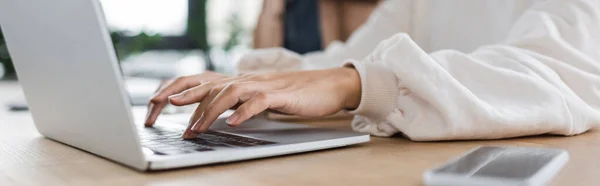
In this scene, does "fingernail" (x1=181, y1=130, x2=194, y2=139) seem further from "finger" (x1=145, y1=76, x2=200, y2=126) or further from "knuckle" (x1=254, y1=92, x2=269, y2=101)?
"finger" (x1=145, y1=76, x2=200, y2=126)

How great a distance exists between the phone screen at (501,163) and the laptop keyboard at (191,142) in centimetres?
19

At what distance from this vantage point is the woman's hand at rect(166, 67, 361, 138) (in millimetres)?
657

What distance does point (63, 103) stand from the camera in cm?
63

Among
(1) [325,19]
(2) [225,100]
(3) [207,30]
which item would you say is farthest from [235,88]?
(3) [207,30]

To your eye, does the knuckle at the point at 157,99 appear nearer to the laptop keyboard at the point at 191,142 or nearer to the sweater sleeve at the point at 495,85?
the laptop keyboard at the point at 191,142

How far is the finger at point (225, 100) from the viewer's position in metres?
0.65

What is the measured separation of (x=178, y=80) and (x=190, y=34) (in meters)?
2.07

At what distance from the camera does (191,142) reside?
2.03 feet

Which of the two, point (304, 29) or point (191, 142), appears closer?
point (191, 142)

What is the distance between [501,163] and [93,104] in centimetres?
32

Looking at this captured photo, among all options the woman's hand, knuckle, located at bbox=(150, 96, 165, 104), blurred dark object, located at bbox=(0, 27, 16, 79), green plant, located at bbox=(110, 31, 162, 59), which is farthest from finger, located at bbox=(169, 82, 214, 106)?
green plant, located at bbox=(110, 31, 162, 59)

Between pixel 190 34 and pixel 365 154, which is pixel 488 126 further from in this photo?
pixel 190 34

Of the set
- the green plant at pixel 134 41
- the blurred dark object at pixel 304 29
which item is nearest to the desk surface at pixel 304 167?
the blurred dark object at pixel 304 29

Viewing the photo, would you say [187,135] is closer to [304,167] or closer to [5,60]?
[304,167]
